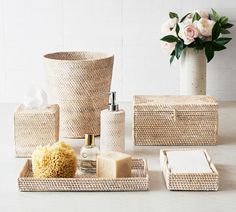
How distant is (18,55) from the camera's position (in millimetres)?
2553

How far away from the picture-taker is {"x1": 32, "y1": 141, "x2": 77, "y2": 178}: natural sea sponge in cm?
155

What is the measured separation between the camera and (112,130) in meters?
1.79

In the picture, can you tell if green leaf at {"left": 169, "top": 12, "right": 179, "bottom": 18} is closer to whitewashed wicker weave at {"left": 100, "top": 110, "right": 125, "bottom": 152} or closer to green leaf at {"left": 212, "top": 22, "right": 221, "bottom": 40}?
green leaf at {"left": 212, "top": 22, "right": 221, "bottom": 40}

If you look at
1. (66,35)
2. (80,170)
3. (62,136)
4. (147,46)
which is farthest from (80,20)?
(80,170)

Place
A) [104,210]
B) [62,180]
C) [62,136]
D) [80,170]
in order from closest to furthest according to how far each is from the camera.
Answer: [104,210], [62,180], [80,170], [62,136]

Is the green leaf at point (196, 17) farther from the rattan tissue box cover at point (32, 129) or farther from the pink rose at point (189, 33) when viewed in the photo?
the rattan tissue box cover at point (32, 129)

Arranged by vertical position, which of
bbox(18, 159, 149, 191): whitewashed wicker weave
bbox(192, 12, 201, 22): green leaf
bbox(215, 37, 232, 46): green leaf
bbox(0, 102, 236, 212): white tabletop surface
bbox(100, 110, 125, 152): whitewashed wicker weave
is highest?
bbox(192, 12, 201, 22): green leaf

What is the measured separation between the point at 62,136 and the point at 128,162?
1.60ft

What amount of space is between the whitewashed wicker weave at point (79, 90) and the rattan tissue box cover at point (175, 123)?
0.15 m

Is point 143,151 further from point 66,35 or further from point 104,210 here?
point 66,35

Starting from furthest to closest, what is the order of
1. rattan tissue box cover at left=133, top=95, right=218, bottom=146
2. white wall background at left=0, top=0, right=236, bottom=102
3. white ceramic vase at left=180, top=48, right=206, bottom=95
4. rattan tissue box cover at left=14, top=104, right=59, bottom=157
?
1. white wall background at left=0, top=0, right=236, bottom=102
2. white ceramic vase at left=180, top=48, right=206, bottom=95
3. rattan tissue box cover at left=133, top=95, right=218, bottom=146
4. rattan tissue box cover at left=14, top=104, right=59, bottom=157

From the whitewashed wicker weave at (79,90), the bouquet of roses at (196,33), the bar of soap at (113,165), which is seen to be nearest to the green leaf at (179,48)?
the bouquet of roses at (196,33)

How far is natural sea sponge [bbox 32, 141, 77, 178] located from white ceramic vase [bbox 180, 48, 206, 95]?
0.96m

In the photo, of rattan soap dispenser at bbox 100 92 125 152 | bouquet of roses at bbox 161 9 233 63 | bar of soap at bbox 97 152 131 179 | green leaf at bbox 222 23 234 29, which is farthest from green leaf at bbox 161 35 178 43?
bar of soap at bbox 97 152 131 179
